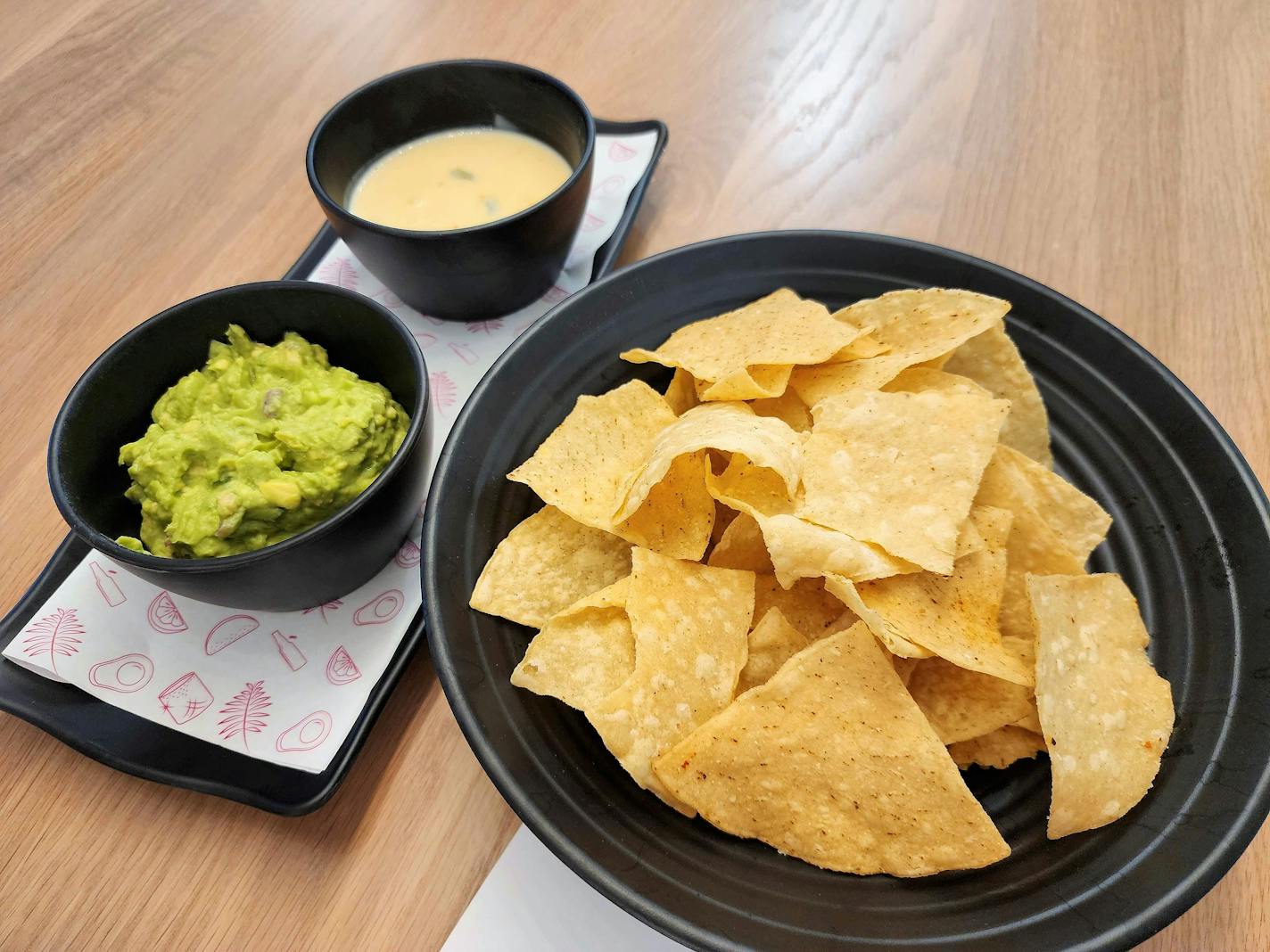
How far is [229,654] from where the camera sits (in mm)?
967

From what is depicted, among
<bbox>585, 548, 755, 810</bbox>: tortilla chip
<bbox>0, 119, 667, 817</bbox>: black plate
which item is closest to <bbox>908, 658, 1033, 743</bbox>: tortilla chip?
<bbox>585, 548, 755, 810</bbox>: tortilla chip

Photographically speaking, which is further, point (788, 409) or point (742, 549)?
point (788, 409)

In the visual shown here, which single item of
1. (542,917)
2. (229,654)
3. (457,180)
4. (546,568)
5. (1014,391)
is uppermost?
(457,180)

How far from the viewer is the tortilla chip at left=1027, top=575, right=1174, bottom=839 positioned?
0.77 meters

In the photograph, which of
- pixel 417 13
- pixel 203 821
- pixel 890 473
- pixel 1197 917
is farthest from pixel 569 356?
pixel 417 13

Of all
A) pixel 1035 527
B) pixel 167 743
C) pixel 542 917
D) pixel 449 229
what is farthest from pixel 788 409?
pixel 167 743

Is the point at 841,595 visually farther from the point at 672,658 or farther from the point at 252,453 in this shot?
the point at 252,453

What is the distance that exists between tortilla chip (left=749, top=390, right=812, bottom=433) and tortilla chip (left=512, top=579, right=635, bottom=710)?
36 centimetres

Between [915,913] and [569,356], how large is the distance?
2.52ft

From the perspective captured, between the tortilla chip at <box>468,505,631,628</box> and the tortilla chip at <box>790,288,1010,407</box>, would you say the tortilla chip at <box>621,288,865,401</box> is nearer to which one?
the tortilla chip at <box>790,288,1010,407</box>

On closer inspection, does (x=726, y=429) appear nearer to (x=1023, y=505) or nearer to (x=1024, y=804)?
(x=1023, y=505)

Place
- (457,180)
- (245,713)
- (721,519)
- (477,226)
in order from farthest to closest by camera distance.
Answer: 1. (457,180)
2. (477,226)
3. (721,519)
4. (245,713)

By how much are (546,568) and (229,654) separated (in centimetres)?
40

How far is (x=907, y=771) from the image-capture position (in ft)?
2.65
